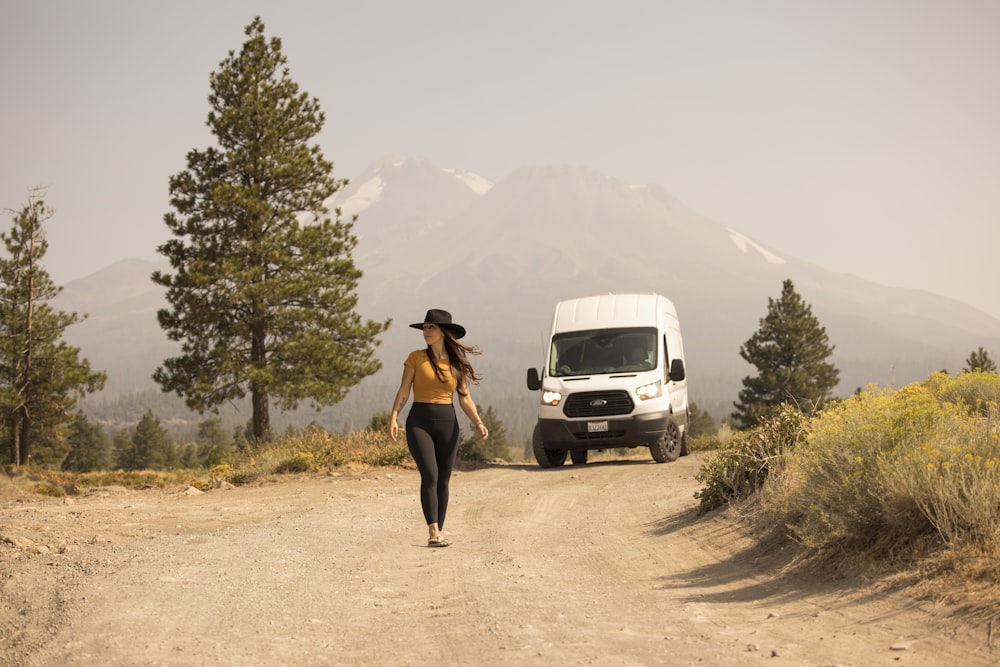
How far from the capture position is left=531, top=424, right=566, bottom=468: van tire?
63.3 ft

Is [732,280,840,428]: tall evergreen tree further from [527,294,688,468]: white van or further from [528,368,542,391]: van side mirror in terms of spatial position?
[528,368,542,391]: van side mirror

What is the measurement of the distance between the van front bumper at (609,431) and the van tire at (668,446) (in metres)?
0.22

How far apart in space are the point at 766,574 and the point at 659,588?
3.05ft

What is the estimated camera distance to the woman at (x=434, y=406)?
9.49 meters

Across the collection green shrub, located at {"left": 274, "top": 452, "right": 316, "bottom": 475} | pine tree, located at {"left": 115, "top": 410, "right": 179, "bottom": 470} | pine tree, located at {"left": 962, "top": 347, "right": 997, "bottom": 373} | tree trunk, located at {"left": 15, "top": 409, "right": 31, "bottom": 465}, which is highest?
pine tree, located at {"left": 962, "top": 347, "right": 997, "bottom": 373}

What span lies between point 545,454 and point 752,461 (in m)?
8.99

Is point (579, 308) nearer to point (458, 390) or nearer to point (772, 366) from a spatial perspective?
point (458, 390)

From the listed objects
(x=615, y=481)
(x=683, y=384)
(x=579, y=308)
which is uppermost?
(x=579, y=308)

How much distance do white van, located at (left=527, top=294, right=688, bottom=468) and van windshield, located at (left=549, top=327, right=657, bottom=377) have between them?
0.02 m

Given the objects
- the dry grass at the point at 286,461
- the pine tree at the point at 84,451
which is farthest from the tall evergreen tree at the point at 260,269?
the pine tree at the point at 84,451

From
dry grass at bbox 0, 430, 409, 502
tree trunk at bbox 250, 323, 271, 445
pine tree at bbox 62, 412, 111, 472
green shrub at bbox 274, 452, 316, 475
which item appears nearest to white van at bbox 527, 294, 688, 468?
dry grass at bbox 0, 430, 409, 502

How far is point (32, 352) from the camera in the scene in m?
44.1

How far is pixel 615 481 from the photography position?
1625 centimetres

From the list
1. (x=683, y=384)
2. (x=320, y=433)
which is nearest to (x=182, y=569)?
(x=320, y=433)
